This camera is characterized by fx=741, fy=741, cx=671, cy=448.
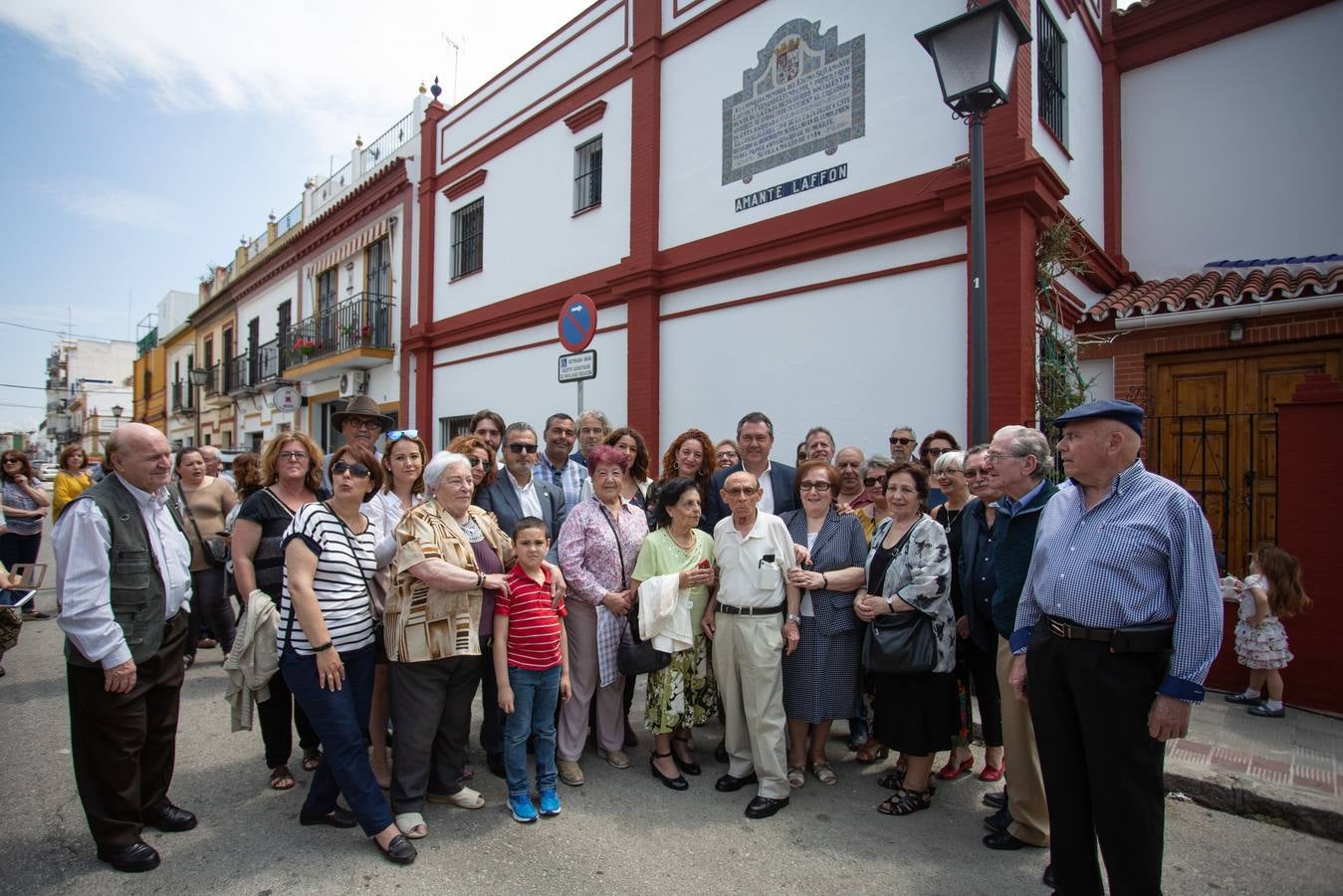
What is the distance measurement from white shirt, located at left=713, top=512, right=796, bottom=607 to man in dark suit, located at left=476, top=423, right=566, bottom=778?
996 millimetres

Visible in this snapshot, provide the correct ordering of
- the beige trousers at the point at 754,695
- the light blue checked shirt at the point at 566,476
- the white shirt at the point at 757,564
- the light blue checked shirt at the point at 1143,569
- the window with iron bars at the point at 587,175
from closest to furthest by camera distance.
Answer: the light blue checked shirt at the point at 1143,569
the beige trousers at the point at 754,695
the white shirt at the point at 757,564
the light blue checked shirt at the point at 566,476
the window with iron bars at the point at 587,175

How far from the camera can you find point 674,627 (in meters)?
4.05

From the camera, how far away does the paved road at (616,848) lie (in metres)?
3.08

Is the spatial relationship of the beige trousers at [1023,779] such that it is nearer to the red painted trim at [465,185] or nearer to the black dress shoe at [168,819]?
the black dress shoe at [168,819]

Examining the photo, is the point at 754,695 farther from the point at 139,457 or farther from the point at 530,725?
the point at 139,457

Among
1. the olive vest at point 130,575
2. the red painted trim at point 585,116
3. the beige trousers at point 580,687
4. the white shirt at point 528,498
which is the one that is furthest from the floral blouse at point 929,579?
the red painted trim at point 585,116

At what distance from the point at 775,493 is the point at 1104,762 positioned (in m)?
2.50

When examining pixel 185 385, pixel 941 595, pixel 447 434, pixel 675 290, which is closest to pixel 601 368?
pixel 675 290

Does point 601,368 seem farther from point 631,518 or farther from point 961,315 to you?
point 631,518

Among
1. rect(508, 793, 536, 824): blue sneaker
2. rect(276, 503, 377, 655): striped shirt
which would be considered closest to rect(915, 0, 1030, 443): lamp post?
rect(508, 793, 536, 824): blue sneaker

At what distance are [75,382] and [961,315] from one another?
69.0 meters

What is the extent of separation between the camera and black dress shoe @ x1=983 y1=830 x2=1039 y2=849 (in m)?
3.40

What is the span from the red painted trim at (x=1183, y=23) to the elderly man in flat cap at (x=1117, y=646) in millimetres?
8412

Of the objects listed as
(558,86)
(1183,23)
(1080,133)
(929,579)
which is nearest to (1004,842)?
(929,579)
